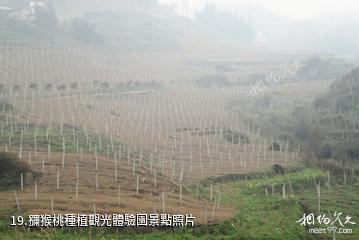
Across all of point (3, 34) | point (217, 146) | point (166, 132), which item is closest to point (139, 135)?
point (166, 132)

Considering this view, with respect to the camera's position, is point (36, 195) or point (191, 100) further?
point (191, 100)

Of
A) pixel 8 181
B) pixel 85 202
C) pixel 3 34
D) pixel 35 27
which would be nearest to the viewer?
pixel 85 202

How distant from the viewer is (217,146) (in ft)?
145

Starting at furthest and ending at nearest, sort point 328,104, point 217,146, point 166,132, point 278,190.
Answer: point 328,104
point 166,132
point 217,146
point 278,190

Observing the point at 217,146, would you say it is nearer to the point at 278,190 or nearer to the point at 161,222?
the point at 278,190

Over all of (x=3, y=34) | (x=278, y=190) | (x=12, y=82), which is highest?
(x=3, y=34)

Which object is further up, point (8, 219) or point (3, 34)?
point (3, 34)

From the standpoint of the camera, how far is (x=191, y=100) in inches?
2721

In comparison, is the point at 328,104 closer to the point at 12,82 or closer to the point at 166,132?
the point at 166,132

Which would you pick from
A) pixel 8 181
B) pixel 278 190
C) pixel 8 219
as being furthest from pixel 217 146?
pixel 8 219

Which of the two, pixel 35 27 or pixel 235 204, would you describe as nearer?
pixel 235 204

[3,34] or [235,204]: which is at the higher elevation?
[3,34]

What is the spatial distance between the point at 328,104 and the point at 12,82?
38.1 m

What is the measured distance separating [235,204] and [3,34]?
257ft
